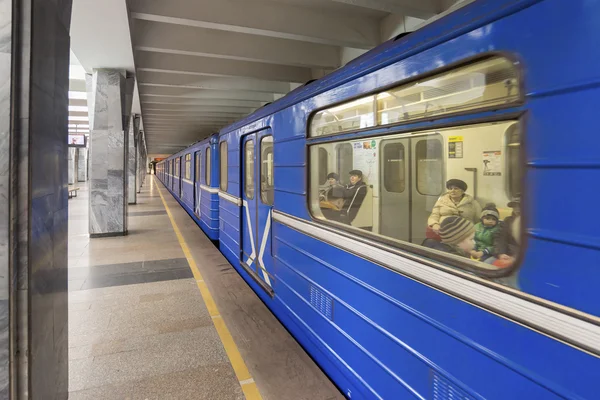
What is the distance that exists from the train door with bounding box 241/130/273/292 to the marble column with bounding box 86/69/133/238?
4.41 metres

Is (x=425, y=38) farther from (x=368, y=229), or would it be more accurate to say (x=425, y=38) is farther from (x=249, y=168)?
(x=249, y=168)

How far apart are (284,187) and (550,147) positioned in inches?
99.6

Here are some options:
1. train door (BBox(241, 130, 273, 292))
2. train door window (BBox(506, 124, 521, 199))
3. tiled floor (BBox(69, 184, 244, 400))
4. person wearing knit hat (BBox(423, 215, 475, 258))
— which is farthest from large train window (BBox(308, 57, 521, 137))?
tiled floor (BBox(69, 184, 244, 400))

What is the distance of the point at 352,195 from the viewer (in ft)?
8.76

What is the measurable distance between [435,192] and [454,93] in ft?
1.80

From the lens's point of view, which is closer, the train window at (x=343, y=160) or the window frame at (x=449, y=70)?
the window frame at (x=449, y=70)

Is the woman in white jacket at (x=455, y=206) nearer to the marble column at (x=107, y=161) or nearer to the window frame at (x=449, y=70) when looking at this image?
the window frame at (x=449, y=70)

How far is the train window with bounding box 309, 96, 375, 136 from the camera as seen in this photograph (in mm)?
2295

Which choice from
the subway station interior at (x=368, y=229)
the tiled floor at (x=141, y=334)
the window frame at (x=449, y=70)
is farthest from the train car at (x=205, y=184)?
the window frame at (x=449, y=70)

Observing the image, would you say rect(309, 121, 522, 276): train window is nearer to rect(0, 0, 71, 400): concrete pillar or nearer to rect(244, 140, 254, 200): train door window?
rect(0, 0, 71, 400): concrete pillar

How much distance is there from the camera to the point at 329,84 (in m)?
2.77

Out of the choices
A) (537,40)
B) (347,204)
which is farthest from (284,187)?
(537,40)

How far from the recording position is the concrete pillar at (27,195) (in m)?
1.57

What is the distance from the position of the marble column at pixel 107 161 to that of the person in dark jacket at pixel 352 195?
6.99m
